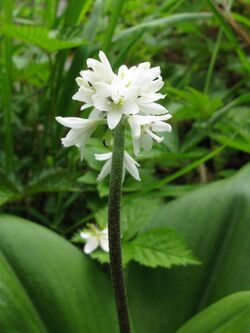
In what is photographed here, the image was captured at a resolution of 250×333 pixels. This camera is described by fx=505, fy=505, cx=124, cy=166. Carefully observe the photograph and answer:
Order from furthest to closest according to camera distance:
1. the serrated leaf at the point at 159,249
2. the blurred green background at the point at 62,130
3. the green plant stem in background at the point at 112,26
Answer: the green plant stem in background at the point at 112,26, the blurred green background at the point at 62,130, the serrated leaf at the point at 159,249

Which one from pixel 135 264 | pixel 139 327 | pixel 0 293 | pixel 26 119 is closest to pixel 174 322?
pixel 139 327

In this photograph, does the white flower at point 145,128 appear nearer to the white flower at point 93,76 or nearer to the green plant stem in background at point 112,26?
the white flower at point 93,76

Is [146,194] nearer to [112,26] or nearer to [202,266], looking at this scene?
[202,266]

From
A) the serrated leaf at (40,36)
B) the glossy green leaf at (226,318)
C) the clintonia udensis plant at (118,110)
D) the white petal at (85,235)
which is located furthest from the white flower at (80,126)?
the serrated leaf at (40,36)

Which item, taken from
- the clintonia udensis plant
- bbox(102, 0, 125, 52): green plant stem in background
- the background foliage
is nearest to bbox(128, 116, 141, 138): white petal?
the clintonia udensis plant

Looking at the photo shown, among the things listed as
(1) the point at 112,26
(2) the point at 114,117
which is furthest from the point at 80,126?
(1) the point at 112,26
